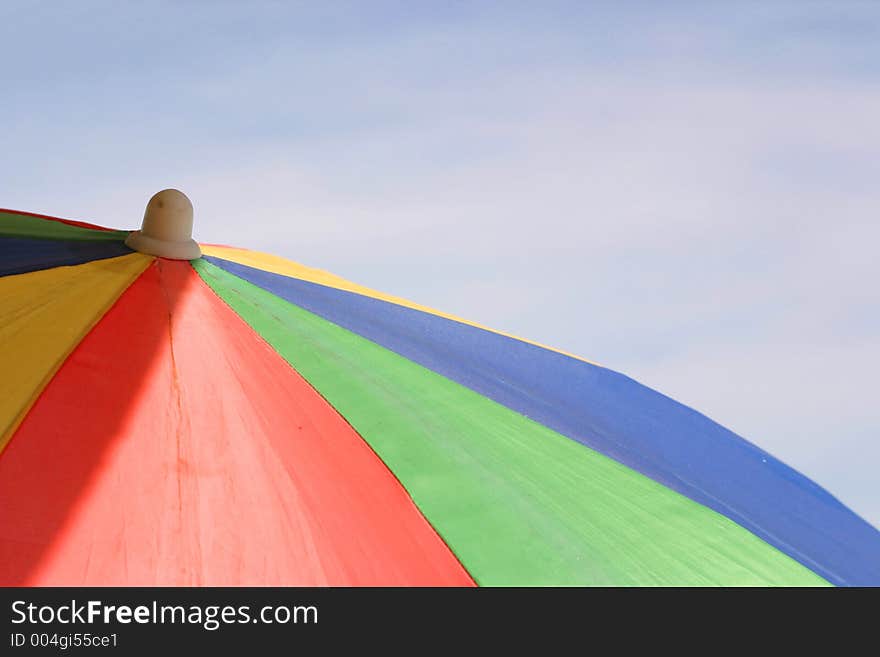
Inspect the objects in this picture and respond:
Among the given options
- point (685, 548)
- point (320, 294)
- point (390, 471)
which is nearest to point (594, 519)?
point (685, 548)

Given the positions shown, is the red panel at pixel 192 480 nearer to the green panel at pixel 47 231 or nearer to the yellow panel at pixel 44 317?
the yellow panel at pixel 44 317

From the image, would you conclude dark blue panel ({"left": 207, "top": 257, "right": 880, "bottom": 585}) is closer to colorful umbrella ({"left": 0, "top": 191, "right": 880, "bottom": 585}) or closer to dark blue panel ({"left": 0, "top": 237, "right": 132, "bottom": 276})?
colorful umbrella ({"left": 0, "top": 191, "right": 880, "bottom": 585})

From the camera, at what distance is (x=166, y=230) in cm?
296

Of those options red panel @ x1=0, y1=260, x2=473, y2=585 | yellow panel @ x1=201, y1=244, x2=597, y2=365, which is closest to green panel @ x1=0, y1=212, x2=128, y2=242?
yellow panel @ x1=201, y1=244, x2=597, y2=365

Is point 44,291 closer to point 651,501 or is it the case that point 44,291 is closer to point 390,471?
point 390,471

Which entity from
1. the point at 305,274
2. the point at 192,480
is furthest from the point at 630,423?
the point at 192,480

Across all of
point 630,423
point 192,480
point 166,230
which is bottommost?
point 192,480

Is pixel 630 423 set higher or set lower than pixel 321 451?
higher

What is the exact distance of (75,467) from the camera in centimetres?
216

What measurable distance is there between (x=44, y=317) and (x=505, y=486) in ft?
3.08

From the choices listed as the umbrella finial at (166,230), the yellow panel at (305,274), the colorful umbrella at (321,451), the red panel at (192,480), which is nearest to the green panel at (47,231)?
the colorful umbrella at (321,451)

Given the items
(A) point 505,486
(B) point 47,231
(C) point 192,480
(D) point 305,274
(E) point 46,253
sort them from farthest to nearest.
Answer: (D) point 305,274, (B) point 47,231, (E) point 46,253, (A) point 505,486, (C) point 192,480

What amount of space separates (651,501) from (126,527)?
3.77ft

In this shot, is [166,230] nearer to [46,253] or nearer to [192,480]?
[46,253]
